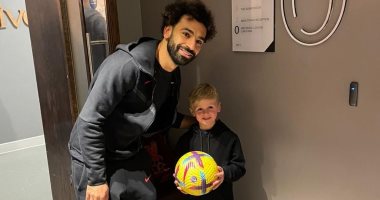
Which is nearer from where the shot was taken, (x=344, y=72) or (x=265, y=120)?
(x=344, y=72)

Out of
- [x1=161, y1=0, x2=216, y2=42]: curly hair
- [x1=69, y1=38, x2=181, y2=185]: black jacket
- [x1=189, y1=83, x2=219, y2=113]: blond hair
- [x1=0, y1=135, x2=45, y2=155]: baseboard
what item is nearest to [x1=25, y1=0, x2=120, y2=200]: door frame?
[x1=69, y1=38, x2=181, y2=185]: black jacket

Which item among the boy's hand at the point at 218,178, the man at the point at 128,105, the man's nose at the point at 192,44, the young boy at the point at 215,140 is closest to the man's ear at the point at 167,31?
the man at the point at 128,105

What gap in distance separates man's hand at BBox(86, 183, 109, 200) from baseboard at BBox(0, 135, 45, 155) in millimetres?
2652

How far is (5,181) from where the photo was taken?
10.2ft

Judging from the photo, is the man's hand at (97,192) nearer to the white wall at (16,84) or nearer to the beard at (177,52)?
the beard at (177,52)

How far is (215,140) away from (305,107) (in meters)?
0.47

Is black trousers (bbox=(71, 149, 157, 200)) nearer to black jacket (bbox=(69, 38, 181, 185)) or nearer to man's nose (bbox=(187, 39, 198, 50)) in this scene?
black jacket (bbox=(69, 38, 181, 185))

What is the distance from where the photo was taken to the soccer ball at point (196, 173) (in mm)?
1510

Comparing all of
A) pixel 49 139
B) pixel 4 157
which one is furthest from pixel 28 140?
pixel 49 139

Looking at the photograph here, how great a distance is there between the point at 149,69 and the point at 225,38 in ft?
1.87

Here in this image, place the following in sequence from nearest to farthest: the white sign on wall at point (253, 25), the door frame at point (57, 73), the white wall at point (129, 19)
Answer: the white sign on wall at point (253, 25) < the door frame at point (57, 73) < the white wall at point (129, 19)

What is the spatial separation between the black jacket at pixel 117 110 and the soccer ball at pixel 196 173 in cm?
25

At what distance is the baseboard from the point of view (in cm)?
369

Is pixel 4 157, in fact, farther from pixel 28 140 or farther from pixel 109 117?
pixel 109 117
